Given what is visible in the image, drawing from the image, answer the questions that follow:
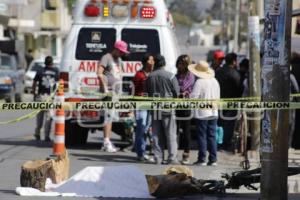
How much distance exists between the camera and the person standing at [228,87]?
15.5 metres

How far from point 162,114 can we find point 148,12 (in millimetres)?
2950

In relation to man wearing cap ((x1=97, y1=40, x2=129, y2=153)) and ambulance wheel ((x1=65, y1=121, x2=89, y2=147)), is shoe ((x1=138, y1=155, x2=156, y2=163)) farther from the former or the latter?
ambulance wheel ((x1=65, y1=121, x2=89, y2=147))

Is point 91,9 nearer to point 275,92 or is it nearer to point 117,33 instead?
point 117,33

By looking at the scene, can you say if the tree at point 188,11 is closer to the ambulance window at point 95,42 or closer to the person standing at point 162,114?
the ambulance window at point 95,42

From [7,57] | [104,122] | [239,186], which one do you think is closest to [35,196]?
[239,186]

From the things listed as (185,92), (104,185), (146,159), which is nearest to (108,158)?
(146,159)

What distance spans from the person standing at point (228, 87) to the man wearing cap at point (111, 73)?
196 centimetres

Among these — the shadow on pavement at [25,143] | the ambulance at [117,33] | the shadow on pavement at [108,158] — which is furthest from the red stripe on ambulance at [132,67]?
the shadow on pavement at [25,143]

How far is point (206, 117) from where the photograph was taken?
13039 millimetres

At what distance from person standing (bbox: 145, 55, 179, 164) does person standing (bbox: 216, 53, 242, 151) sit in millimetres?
2449

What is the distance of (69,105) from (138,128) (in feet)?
5.44

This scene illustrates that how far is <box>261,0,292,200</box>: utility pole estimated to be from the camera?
27.6 feet

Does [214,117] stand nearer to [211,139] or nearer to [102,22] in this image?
[211,139]

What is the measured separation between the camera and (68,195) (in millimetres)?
9516
